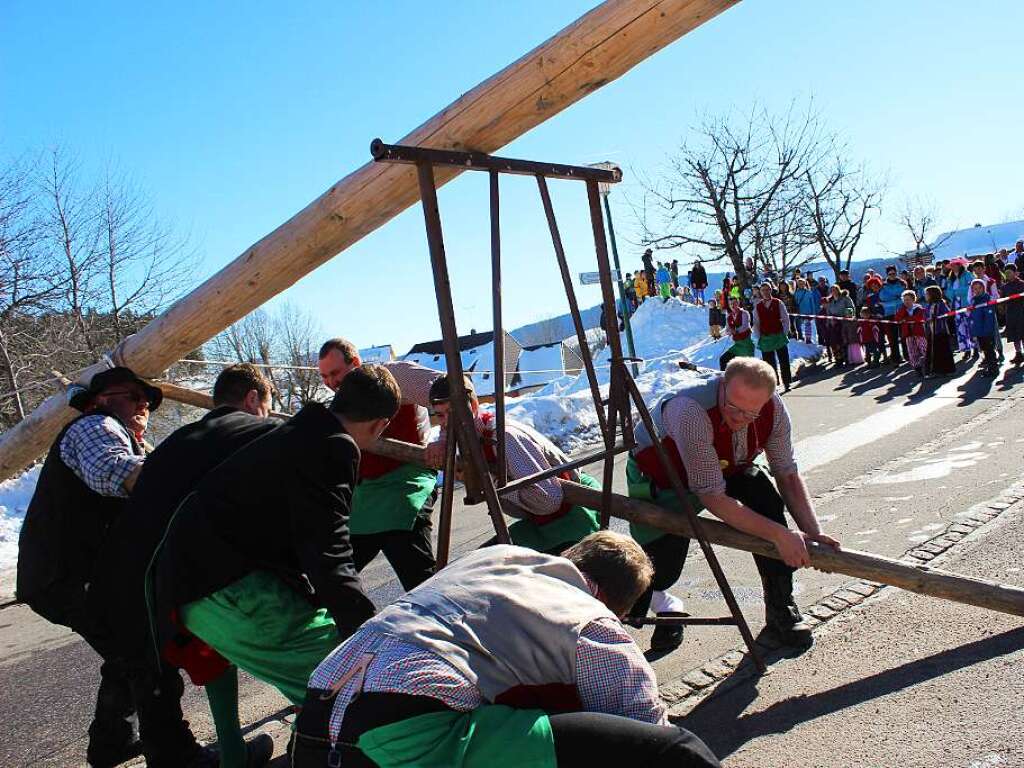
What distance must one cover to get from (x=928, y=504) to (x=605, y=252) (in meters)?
3.61

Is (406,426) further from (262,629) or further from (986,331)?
(986,331)

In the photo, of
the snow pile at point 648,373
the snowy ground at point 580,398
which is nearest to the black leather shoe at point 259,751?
the snow pile at point 648,373

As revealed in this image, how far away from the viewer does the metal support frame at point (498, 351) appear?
3.31 metres

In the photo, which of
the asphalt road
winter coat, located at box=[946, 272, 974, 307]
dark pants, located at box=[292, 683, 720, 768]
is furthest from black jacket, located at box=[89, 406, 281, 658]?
winter coat, located at box=[946, 272, 974, 307]

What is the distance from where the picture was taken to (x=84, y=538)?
389cm

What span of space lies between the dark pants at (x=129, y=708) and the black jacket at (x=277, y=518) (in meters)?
0.53

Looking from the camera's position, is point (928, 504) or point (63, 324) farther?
point (63, 324)

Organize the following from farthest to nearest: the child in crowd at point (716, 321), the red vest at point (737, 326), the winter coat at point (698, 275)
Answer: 1. the winter coat at point (698, 275)
2. the child in crowd at point (716, 321)
3. the red vest at point (737, 326)

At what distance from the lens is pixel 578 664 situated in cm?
210

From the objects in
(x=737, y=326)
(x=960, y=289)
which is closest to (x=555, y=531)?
(x=737, y=326)

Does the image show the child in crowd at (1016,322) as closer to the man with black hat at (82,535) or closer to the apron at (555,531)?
the apron at (555,531)

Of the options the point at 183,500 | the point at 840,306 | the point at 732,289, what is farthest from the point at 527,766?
the point at 732,289

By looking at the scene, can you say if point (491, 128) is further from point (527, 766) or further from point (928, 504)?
point (928, 504)

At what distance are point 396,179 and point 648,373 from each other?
14606 mm
